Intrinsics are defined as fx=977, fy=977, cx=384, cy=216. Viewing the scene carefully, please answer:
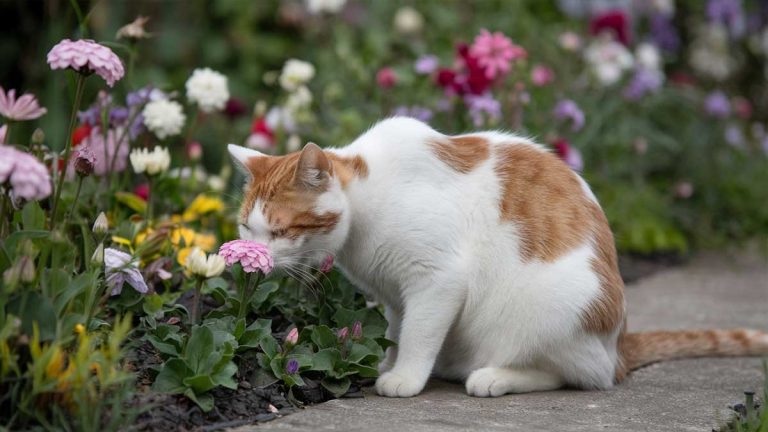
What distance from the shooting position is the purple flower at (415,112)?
474 centimetres

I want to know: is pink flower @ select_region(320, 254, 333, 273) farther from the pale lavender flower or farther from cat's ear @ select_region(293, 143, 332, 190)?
the pale lavender flower

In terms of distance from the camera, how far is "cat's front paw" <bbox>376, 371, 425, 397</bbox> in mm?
2898

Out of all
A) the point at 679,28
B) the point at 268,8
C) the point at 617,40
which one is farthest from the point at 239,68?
the point at 679,28

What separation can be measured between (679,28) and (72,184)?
5.93m

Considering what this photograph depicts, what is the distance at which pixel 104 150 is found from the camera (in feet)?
12.1

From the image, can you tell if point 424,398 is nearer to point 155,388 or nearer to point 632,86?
point 155,388

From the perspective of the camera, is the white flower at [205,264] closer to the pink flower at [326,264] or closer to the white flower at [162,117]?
the pink flower at [326,264]

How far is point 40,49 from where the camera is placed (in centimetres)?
704

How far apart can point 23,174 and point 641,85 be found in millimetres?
4736

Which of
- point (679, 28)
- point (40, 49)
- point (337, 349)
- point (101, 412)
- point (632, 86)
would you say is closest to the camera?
point (101, 412)

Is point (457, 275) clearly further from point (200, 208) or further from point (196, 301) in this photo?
point (200, 208)

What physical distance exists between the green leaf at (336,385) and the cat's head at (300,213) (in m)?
0.36

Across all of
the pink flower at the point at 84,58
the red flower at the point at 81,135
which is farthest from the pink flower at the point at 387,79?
the pink flower at the point at 84,58

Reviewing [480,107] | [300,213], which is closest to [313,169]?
[300,213]
